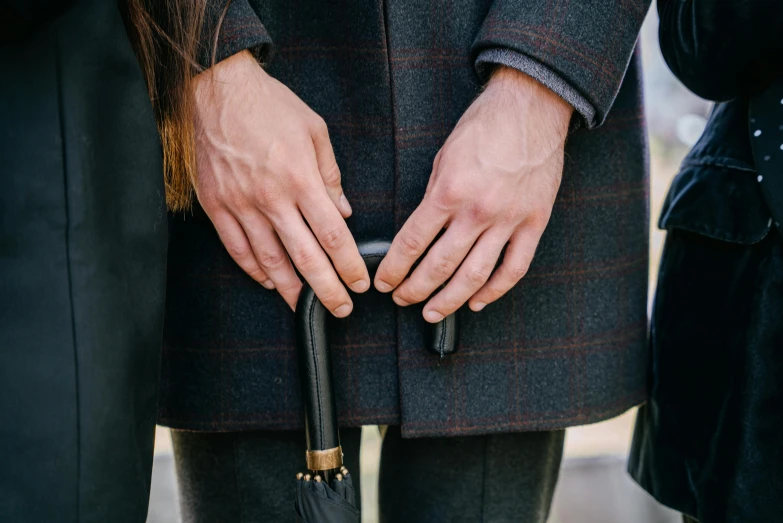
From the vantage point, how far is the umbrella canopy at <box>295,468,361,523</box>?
0.65 meters

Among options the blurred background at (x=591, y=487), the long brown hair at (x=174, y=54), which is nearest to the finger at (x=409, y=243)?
the long brown hair at (x=174, y=54)

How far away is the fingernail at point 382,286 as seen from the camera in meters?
0.72

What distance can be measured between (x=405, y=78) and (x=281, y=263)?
23 centimetres

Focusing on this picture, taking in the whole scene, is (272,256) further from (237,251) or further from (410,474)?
(410,474)

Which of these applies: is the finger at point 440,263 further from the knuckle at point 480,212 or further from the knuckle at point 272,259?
the knuckle at point 272,259

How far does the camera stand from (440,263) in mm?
685

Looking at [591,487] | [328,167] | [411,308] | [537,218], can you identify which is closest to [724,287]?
[537,218]

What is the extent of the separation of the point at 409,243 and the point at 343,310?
0.10m

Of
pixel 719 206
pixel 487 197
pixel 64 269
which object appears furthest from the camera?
pixel 719 206

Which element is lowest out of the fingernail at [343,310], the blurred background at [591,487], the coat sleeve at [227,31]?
the blurred background at [591,487]

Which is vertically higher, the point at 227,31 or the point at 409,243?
the point at 227,31

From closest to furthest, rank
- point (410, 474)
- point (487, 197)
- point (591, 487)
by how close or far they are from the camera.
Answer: point (487, 197) < point (410, 474) < point (591, 487)

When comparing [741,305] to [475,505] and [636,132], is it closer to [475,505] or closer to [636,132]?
[636,132]

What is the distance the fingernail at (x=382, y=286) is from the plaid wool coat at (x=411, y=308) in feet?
0.16
